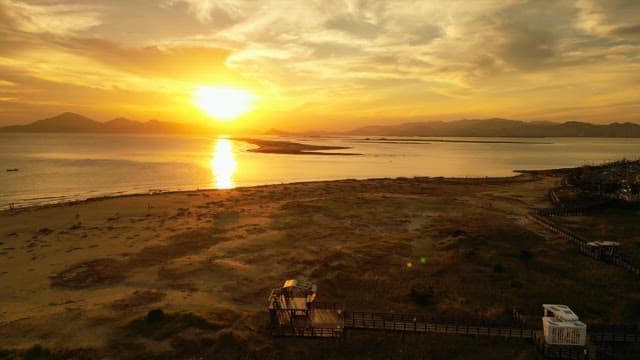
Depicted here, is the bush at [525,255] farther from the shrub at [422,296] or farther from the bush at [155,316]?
the bush at [155,316]

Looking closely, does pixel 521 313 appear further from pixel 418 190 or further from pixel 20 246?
pixel 418 190

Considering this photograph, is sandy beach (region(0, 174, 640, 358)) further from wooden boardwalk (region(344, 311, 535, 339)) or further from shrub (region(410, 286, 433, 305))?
wooden boardwalk (region(344, 311, 535, 339))

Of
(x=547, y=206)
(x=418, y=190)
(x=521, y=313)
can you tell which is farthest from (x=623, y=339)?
(x=418, y=190)

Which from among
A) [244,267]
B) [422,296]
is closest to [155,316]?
[244,267]

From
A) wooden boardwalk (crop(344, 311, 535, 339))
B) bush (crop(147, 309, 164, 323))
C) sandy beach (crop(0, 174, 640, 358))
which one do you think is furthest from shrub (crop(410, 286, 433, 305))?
bush (crop(147, 309, 164, 323))

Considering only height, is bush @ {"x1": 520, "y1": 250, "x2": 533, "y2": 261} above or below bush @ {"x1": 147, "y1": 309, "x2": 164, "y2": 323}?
above

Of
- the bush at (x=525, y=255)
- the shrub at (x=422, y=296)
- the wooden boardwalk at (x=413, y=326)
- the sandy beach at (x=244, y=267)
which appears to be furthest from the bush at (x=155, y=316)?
the bush at (x=525, y=255)
